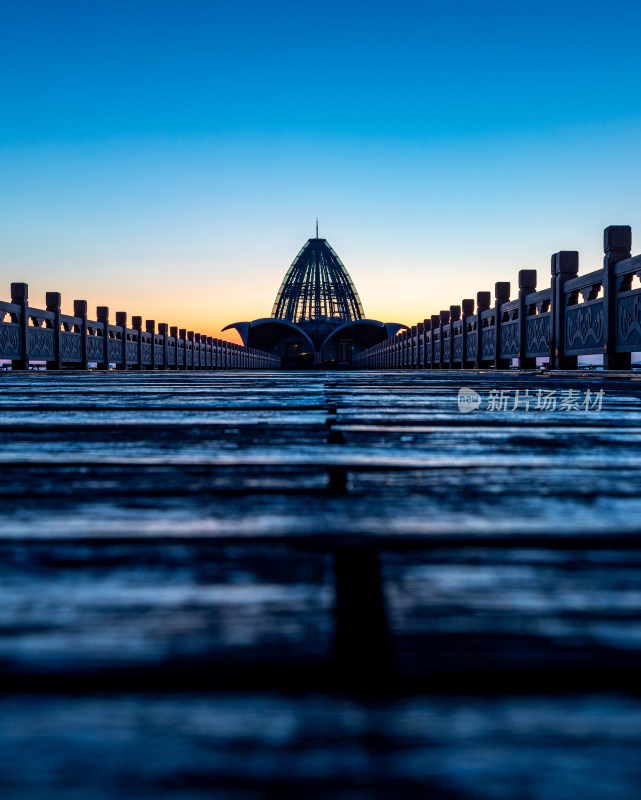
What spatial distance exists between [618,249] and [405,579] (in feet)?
32.1

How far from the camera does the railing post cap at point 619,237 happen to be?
28.9 ft

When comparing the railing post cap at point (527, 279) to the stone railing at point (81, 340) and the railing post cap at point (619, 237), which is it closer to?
the railing post cap at point (619, 237)

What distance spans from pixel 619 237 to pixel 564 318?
2.28m

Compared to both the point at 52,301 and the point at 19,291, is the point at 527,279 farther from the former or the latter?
the point at 52,301

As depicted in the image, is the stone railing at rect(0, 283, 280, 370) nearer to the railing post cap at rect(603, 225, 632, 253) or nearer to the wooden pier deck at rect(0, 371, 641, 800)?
the railing post cap at rect(603, 225, 632, 253)

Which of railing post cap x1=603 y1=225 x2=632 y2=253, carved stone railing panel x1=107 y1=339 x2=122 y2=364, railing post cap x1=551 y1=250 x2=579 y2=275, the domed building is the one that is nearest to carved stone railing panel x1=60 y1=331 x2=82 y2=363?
carved stone railing panel x1=107 y1=339 x2=122 y2=364

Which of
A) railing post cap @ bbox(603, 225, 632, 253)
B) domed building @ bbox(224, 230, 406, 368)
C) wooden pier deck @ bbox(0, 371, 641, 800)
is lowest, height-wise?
wooden pier deck @ bbox(0, 371, 641, 800)

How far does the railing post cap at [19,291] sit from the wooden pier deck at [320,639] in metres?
12.7

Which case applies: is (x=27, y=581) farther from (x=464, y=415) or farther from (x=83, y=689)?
(x=464, y=415)

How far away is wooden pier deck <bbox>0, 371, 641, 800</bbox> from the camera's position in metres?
0.36

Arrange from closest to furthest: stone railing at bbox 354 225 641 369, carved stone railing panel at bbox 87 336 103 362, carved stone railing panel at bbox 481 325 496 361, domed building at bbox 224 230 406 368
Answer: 1. stone railing at bbox 354 225 641 369
2. carved stone railing panel at bbox 481 325 496 361
3. carved stone railing panel at bbox 87 336 103 362
4. domed building at bbox 224 230 406 368

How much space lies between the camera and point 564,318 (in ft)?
35.7

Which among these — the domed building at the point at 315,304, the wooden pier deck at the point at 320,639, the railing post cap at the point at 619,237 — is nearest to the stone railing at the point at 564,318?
the railing post cap at the point at 619,237

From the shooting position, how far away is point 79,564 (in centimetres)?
66
